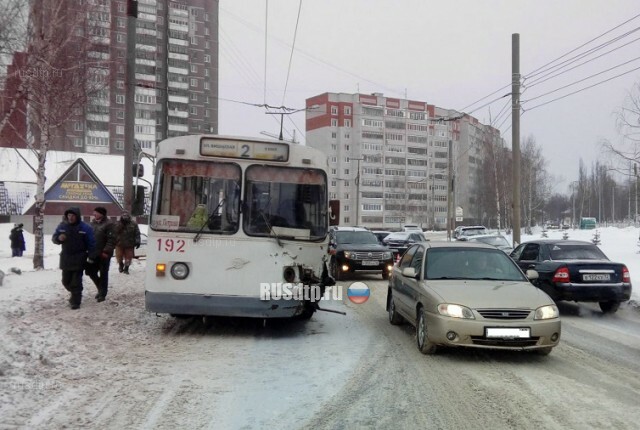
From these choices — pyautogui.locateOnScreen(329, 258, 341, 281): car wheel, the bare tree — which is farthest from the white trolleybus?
pyautogui.locateOnScreen(329, 258, 341, 281): car wheel

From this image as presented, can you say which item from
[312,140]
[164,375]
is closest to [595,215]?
[312,140]

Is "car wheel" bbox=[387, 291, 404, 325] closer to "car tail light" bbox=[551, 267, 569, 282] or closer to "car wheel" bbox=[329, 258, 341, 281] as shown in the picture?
"car tail light" bbox=[551, 267, 569, 282]

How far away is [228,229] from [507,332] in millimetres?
4024

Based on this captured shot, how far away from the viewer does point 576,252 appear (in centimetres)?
1210

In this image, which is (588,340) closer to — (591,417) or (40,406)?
(591,417)

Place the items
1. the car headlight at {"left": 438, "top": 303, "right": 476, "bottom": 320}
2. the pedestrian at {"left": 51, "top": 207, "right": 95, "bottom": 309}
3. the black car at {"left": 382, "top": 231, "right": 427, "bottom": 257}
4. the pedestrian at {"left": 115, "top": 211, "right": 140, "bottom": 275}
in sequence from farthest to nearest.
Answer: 1. the black car at {"left": 382, "top": 231, "right": 427, "bottom": 257}
2. the pedestrian at {"left": 115, "top": 211, "right": 140, "bottom": 275}
3. the pedestrian at {"left": 51, "top": 207, "right": 95, "bottom": 309}
4. the car headlight at {"left": 438, "top": 303, "right": 476, "bottom": 320}

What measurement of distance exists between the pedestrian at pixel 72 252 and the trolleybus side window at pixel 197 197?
6.93 feet

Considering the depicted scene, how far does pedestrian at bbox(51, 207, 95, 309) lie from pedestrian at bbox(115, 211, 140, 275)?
18.3ft

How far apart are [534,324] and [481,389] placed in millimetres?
1469

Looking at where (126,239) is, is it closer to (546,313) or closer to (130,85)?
(130,85)

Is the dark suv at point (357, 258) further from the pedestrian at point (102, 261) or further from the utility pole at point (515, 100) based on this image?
the pedestrian at point (102, 261)

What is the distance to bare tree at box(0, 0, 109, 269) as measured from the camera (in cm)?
1441
